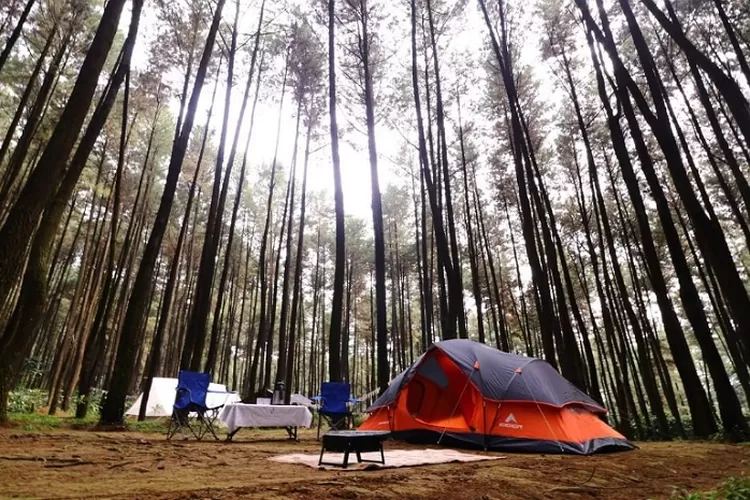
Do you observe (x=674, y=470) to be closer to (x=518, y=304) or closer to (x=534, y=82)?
(x=534, y=82)

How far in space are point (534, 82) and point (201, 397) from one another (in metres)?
10.2

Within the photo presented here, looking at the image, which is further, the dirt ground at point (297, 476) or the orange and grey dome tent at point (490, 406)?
the orange and grey dome tent at point (490, 406)

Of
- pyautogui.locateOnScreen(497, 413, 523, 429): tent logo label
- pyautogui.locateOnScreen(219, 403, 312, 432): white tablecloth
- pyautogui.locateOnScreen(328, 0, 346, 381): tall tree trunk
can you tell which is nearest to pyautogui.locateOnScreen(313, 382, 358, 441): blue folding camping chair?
pyautogui.locateOnScreen(219, 403, 312, 432): white tablecloth

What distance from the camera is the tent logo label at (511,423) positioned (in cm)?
471

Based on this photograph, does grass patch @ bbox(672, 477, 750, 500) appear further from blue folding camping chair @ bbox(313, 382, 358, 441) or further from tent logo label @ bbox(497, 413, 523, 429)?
blue folding camping chair @ bbox(313, 382, 358, 441)

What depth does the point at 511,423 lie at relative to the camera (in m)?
4.75

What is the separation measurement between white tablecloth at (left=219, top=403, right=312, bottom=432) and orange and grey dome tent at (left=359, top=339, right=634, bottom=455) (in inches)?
49.6

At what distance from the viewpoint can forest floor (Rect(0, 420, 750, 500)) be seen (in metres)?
2.06

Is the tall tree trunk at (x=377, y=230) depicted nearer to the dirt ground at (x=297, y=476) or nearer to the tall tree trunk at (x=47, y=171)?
the dirt ground at (x=297, y=476)

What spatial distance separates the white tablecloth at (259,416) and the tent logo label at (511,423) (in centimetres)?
278

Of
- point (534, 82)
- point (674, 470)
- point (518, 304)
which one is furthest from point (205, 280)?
Answer: point (518, 304)

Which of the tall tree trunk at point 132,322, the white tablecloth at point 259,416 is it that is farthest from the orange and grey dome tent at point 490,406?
the tall tree trunk at point 132,322

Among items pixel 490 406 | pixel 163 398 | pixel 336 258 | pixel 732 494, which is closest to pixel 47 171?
pixel 336 258

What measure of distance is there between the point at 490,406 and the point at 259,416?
3.01 meters
